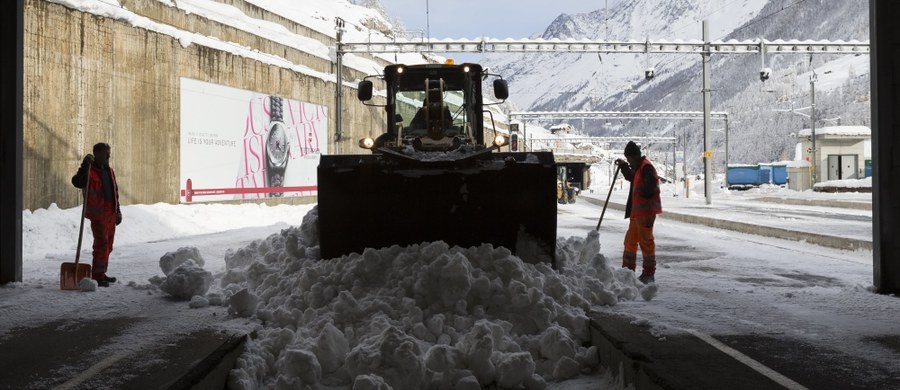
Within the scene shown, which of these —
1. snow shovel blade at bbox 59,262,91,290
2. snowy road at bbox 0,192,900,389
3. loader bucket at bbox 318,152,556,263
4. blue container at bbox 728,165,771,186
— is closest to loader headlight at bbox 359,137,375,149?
loader bucket at bbox 318,152,556,263

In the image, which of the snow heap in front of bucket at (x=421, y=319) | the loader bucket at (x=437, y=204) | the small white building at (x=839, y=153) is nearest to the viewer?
the snow heap in front of bucket at (x=421, y=319)

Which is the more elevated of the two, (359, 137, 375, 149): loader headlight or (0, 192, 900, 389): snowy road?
(359, 137, 375, 149): loader headlight

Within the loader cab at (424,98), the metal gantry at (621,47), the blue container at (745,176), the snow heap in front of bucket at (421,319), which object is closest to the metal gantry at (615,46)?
the metal gantry at (621,47)

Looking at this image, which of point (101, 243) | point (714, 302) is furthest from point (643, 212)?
point (101, 243)

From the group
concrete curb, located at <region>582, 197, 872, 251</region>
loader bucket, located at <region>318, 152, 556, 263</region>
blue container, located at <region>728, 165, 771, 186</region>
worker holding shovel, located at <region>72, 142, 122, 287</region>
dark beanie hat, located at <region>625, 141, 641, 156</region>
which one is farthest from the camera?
blue container, located at <region>728, 165, 771, 186</region>

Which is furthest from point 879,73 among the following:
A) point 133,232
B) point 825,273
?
point 133,232

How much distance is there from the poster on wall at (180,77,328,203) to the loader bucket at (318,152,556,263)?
13.8 meters

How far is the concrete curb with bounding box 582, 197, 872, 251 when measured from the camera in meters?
12.9

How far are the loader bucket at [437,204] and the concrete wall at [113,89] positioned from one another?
9.96 metres

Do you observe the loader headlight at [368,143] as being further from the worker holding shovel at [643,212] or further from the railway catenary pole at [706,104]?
the railway catenary pole at [706,104]

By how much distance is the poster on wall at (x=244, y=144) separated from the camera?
20.0 meters

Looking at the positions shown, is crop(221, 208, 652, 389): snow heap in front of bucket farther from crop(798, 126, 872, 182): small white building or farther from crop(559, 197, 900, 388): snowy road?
crop(798, 126, 872, 182): small white building

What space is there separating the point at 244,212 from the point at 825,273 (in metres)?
16.2

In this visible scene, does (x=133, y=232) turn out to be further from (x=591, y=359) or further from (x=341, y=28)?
(x=341, y=28)
